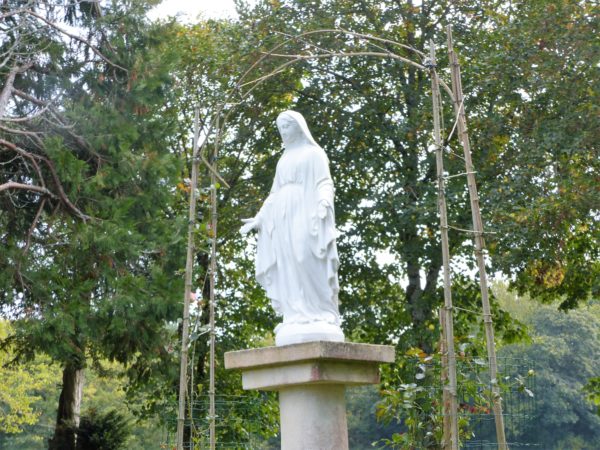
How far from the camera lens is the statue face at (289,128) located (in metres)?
5.93

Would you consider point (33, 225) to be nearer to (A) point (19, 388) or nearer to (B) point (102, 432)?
(B) point (102, 432)

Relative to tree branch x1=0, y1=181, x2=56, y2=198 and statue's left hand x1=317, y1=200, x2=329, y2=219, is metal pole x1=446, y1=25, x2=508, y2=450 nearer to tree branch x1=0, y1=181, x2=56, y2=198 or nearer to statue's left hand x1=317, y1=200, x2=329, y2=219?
statue's left hand x1=317, y1=200, x2=329, y2=219

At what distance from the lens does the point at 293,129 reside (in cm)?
596

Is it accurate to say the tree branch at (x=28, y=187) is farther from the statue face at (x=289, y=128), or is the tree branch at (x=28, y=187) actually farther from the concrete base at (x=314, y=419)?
the concrete base at (x=314, y=419)

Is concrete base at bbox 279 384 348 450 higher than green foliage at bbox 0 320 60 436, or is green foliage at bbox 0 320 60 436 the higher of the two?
green foliage at bbox 0 320 60 436

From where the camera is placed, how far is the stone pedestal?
5254 mm

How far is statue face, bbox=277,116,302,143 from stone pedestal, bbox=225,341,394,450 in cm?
149

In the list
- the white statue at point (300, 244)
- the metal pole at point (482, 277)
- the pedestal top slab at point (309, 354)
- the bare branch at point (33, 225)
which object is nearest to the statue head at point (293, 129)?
the white statue at point (300, 244)

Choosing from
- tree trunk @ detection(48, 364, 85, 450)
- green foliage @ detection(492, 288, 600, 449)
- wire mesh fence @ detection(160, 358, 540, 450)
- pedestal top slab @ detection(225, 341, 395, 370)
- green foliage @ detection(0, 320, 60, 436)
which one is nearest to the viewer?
pedestal top slab @ detection(225, 341, 395, 370)

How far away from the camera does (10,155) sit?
1224 cm

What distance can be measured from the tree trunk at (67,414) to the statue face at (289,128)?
30.5 ft

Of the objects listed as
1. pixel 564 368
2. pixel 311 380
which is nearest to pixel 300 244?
pixel 311 380

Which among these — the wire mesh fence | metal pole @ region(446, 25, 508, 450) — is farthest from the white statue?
the wire mesh fence

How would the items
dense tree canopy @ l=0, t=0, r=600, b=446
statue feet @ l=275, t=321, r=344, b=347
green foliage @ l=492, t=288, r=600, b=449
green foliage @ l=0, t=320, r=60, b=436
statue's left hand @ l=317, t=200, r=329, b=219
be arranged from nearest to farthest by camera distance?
statue feet @ l=275, t=321, r=344, b=347, statue's left hand @ l=317, t=200, r=329, b=219, dense tree canopy @ l=0, t=0, r=600, b=446, green foliage @ l=0, t=320, r=60, b=436, green foliage @ l=492, t=288, r=600, b=449
